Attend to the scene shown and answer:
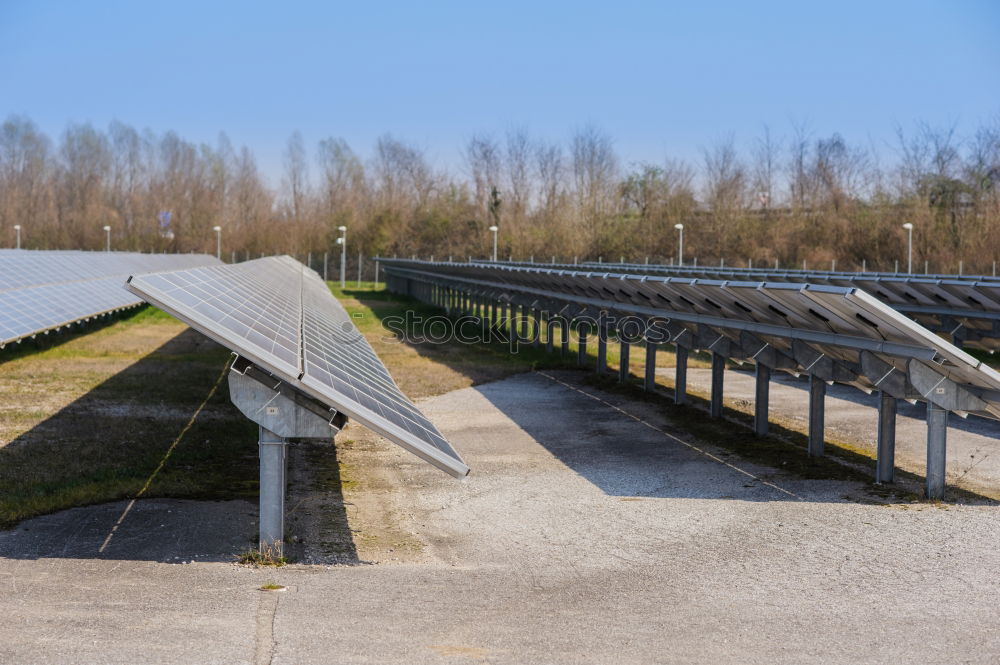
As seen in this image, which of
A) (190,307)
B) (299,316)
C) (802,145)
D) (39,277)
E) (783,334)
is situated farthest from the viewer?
(802,145)

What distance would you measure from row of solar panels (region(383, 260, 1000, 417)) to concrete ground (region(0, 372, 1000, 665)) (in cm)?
137

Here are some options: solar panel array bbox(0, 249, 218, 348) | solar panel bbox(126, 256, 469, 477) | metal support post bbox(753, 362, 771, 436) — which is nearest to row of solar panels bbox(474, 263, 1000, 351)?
metal support post bbox(753, 362, 771, 436)

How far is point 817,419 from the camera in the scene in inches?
567

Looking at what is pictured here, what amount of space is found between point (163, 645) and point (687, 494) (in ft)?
A: 22.2

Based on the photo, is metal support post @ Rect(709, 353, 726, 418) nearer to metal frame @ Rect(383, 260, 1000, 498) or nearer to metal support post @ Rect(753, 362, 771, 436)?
metal frame @ Rect(383, 260, 1000, 498)

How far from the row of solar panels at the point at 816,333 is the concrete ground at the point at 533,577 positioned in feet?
4.49

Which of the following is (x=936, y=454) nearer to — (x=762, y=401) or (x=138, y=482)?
(x=762, y=401)

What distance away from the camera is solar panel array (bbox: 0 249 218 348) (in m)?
21.7

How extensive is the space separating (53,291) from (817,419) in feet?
67.1

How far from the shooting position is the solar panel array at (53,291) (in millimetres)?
21656

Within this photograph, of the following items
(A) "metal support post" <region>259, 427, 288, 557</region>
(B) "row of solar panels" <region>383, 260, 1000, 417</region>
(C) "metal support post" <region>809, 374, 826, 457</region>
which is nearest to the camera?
(A) "metal support post" <region>259, 427, 288, 557</region>

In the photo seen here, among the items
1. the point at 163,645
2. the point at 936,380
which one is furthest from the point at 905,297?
the point at 163,645

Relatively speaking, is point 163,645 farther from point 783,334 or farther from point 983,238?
point 983,238

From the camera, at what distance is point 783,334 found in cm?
1404
